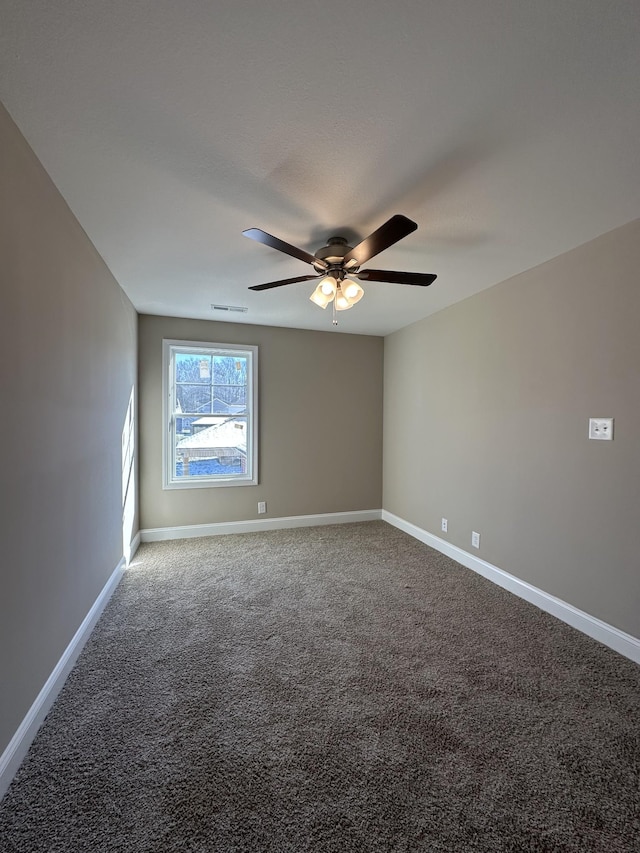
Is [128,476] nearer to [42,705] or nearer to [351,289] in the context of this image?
[42,705]

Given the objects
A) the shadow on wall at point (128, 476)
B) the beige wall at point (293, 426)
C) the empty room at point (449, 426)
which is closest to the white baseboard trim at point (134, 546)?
the shadow on wall at point (128, 476)

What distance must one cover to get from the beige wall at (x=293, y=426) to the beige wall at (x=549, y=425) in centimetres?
104

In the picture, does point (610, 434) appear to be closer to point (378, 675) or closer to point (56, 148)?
point (378, 675)

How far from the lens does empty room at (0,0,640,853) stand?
3.78 ft

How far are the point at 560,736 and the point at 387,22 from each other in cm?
267

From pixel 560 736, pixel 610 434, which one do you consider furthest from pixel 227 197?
pixel 560 736

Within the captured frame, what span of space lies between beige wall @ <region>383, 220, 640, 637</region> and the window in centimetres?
209

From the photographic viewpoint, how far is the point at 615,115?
Result: 1.34 meters

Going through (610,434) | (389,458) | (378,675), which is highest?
(610,434)

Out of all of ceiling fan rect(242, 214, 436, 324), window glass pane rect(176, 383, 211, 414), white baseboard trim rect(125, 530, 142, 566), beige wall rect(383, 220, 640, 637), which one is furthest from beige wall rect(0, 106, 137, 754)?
beige wall rect(383, 220, 640, 637)

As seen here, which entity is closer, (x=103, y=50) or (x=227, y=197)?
(x=103, y=50)

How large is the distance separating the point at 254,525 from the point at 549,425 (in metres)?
3.18

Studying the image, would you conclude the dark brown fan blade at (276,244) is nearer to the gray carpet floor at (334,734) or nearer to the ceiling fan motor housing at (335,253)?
the ceiling fan motor housing at (335,253)

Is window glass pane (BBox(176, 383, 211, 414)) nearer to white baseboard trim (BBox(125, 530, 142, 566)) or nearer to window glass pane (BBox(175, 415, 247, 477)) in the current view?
window glass pane (BBox(175, 415, 247, 477))
